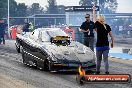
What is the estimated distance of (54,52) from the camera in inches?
439

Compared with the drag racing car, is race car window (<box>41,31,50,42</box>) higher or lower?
higher

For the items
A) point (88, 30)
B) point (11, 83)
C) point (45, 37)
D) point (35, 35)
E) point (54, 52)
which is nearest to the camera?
point (11, 83)

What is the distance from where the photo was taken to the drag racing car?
35.8 feet

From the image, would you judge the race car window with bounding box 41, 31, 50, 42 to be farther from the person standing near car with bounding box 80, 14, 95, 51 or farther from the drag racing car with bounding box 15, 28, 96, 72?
the person standing near car with bounding box 80, 14, 95, 51

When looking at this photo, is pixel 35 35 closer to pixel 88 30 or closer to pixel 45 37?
pixel 45 37

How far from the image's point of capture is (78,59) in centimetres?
1101

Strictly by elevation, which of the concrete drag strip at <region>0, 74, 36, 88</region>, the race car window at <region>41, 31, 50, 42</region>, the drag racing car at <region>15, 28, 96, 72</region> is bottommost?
the concrete drag strip at <region>0, 74, 36, 88</region>

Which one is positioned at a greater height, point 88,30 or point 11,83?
point 88,30

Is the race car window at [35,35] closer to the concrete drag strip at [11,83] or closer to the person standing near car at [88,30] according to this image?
the person standing near car at [88,30]

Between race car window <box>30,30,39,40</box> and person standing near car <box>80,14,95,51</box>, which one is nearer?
race car window <box>30,30,39,40</box>

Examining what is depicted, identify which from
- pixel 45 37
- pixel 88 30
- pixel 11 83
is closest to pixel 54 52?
pixel 45 37

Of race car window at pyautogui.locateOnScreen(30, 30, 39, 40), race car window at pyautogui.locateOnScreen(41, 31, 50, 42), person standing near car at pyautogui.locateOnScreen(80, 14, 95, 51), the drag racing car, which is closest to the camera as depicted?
the drag racing car

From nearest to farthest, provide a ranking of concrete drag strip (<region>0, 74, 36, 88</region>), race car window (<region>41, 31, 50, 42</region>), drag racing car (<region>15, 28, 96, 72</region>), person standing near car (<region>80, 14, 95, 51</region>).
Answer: concrete drag strip (<region>0, 74, 36, 88</region>) → drag racing car (<region>15, 28, 96, 72</region>) → race car window (<region>41, 31, 50, 42</region>) → person standing near car (<region>80, 14, 95, 51</region>)

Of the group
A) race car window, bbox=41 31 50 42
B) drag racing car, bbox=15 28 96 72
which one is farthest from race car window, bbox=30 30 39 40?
race car window, bbox=41 31 50 42
